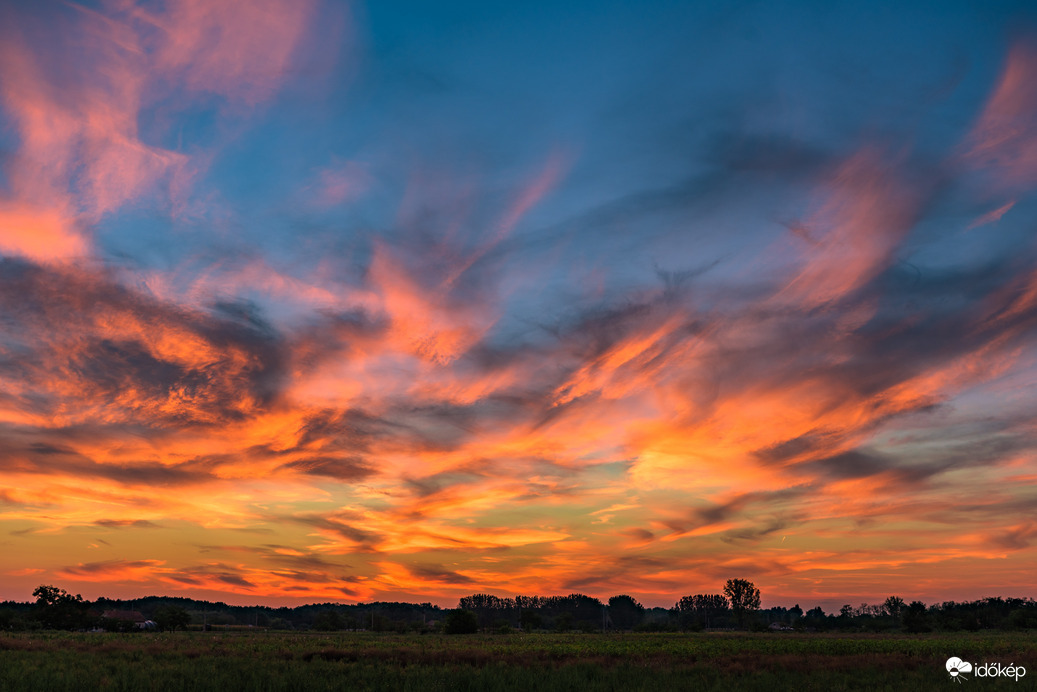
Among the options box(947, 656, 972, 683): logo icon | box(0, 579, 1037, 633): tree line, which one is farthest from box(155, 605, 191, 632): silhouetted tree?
box(947, 656, 972, 683): logo icon

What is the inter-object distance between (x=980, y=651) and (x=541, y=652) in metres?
33.7

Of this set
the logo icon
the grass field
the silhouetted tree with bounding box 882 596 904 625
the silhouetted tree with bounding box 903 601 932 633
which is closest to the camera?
the grass field

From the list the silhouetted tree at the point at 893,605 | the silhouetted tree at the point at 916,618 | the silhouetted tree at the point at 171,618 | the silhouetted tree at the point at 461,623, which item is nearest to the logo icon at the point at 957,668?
the silhouetted tree at the point at 461,623

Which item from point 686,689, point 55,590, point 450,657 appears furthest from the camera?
point 55,590

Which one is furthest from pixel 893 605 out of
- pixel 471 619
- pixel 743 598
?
pixel 471 619

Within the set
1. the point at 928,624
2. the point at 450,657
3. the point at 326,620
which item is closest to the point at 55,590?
the point at 326,620

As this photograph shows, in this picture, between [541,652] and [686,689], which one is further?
[541,652]

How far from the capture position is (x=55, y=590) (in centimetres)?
8831

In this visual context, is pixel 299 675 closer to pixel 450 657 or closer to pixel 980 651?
pixel 450 657

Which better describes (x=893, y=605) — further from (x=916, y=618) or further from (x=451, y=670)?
(x=451, y=670)

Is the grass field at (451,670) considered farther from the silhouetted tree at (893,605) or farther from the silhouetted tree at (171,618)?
the silhouetted tree at (893,605)

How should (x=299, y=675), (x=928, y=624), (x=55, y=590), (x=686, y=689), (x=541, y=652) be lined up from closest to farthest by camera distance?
1. (x=686, y=689)
2. (x=299, y=675)
3. (x=541, y=652)
4. (x=55, y=590)
5. (x=928, y=624)

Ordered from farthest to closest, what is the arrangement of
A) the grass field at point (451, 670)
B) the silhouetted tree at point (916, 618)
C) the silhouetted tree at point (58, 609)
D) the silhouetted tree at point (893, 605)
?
the silhouetted tree at point (893, 605)
the silhouetted tree at point (916, 618)
the silhouetted tree at point (58, 609)
the grass field at point (451, 670)

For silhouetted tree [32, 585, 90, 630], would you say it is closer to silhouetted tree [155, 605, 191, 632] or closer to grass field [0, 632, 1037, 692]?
silhouetted tree [155, 605, 191, 632]
